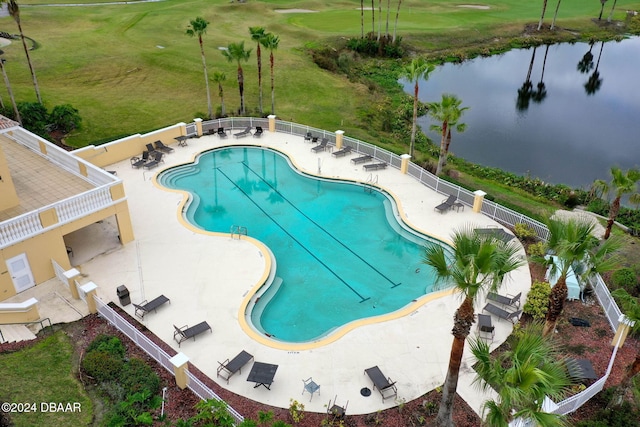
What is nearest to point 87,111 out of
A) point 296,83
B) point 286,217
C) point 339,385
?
point 296,83

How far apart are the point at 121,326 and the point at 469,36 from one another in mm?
59822

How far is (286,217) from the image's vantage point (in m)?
23.5

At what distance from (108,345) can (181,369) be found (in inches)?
121

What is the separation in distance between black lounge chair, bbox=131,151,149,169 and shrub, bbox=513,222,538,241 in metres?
20.1

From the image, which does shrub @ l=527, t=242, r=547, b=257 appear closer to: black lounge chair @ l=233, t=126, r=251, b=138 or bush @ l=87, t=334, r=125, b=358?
bush @ l=87, t=334, r=125, b=358

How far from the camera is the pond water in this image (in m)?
34.3

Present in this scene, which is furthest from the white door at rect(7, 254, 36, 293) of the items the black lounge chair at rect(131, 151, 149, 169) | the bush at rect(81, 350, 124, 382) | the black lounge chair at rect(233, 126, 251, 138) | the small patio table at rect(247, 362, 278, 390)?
the black lounge chair at rect(233, 126, 251, 138)

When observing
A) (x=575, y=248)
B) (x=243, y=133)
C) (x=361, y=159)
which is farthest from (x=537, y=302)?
(x=243, y=133)

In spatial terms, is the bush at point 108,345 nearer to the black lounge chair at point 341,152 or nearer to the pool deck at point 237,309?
the pool deck at point 237,309

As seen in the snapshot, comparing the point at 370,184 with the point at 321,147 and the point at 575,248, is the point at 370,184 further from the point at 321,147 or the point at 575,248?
the point at 575,248

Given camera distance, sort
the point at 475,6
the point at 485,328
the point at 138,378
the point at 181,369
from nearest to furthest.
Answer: the point at 181,369 → the point at 138,378 → the point at 485,328 → the point at 475,6

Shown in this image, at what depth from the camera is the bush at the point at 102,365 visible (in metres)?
13.5

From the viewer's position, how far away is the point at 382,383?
13625mm

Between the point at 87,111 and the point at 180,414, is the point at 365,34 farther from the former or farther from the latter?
the point at 180,414
